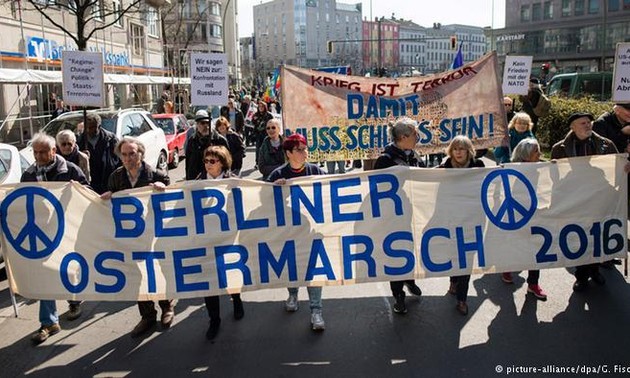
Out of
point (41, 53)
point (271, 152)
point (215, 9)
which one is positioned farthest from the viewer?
point (215, 9)

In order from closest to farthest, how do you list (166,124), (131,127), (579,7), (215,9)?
(131,127), (166,124), (579,7), (215,9)

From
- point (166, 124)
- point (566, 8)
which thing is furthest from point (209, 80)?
point (566, 8)

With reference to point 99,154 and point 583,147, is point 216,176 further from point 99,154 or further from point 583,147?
point 583,147

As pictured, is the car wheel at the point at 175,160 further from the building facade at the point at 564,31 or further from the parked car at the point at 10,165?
the building facade at the point at 564,31

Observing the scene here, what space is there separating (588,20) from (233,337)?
75529mm

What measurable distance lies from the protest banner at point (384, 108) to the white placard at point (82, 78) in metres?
2.42

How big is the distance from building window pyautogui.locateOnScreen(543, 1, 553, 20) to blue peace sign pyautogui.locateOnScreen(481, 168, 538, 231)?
7670 centimetres

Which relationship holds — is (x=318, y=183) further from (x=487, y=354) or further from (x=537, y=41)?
(x=537, y=41)

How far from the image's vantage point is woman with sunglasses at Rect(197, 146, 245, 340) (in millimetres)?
4898

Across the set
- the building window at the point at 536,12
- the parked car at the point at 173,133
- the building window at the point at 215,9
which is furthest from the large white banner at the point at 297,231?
the building window at the point at 215,9

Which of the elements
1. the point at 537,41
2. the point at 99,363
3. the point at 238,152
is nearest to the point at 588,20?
the point at 537,41

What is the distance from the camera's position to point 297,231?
15.6ft

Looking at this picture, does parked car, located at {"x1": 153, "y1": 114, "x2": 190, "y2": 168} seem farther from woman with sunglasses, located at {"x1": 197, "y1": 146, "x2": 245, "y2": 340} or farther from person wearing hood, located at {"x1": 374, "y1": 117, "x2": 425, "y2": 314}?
person wearing hood, located at {"x1": 374, "y1": 117, "x2": 425, "y2": 314}

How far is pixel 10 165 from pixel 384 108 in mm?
4871
